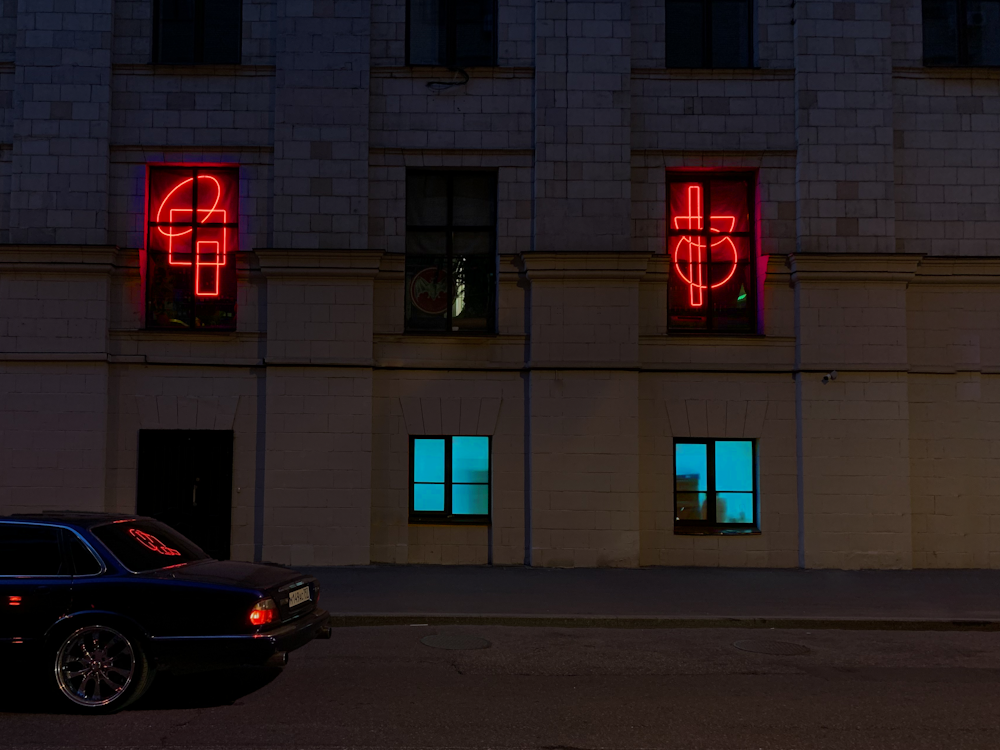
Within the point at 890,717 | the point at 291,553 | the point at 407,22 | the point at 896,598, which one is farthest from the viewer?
the point at 407,22

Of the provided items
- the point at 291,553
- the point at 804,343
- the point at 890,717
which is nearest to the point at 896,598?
the point at 804,343

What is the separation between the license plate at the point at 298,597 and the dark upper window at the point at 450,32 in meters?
9.75

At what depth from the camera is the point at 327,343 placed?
1361 centimetres

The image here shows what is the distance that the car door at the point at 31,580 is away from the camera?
21.2 feet

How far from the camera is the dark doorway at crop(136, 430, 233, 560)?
44.4 ft

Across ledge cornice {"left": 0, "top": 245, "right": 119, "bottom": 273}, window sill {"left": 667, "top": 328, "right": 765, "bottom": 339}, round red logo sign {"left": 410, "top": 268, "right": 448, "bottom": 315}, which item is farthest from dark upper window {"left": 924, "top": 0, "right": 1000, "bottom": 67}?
ledge cornice {"left": 0, "top": 245, "right": 119, "bottom": 273}

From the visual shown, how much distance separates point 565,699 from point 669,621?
3.36 meters

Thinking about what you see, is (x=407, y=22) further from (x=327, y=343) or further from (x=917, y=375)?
(x=917, y=375)

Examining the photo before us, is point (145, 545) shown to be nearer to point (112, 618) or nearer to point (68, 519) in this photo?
point (68, 519)

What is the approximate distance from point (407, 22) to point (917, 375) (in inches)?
388

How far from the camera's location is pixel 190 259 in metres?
14.0

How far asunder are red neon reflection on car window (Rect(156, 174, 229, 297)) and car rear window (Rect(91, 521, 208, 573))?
22.9 ft

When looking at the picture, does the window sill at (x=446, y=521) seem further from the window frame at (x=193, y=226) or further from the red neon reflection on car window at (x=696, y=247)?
the red neon reflection on car window at (x=696, y=247)

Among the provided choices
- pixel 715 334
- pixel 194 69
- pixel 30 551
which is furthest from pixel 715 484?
pixel 194 69
